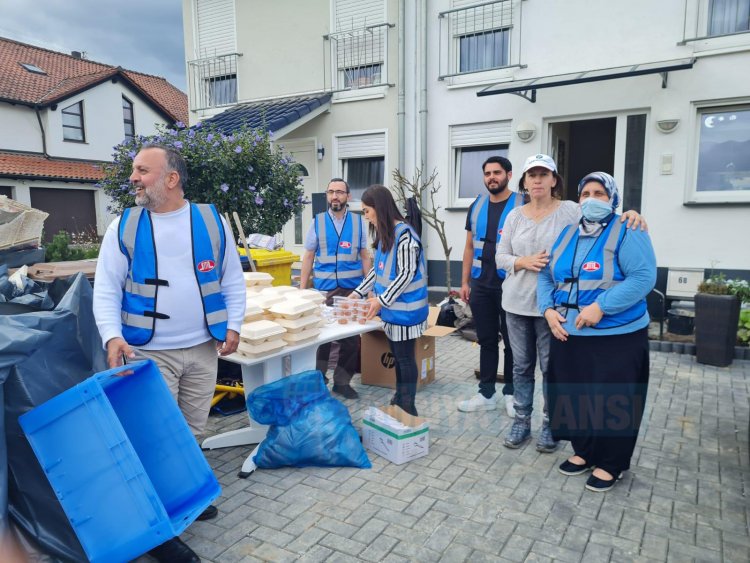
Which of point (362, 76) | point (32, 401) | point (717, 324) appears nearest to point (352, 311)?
point (32, 401)

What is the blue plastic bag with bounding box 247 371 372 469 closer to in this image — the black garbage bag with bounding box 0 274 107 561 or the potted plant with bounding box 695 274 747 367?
the black garbage bag with bounding box 0 274 107 561

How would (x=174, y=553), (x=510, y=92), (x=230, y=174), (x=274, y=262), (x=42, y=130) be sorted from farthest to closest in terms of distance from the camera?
1. (x=42, y=130)
2. (x=510, y=92)
3. (x=230, y=174)
4. (x=274, y=262)
5. (x=174, y=553)

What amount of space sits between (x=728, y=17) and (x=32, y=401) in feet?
28.1

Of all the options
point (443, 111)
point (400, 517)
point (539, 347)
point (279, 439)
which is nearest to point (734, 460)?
point (539, 347)

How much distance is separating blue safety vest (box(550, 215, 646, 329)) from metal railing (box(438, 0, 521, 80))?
235 inches

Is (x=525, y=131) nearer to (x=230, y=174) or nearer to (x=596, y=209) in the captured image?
(x=230, y=174)

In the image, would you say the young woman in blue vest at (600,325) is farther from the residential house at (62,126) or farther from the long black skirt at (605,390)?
the residential house at (62,126)

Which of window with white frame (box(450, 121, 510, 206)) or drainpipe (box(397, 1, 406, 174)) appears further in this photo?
drainpipe (box(397, 1, 406, 174))

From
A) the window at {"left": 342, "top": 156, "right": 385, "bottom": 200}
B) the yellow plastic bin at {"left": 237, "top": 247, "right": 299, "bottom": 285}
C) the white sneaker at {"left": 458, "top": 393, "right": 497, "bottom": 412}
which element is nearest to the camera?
the white sneaker at {"left": 458, "top": 393, "right": 497, "bottom": 412}

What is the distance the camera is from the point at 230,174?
6.90m

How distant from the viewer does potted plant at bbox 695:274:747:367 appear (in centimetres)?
563

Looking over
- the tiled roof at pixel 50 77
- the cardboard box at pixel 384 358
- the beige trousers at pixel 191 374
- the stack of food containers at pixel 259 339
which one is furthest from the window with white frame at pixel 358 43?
the tiled roof at pixel 50 77

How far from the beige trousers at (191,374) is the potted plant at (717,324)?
512 centimetres

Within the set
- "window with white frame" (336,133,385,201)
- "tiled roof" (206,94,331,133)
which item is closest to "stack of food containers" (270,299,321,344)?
"tiled roof" (206,94,331,133)
